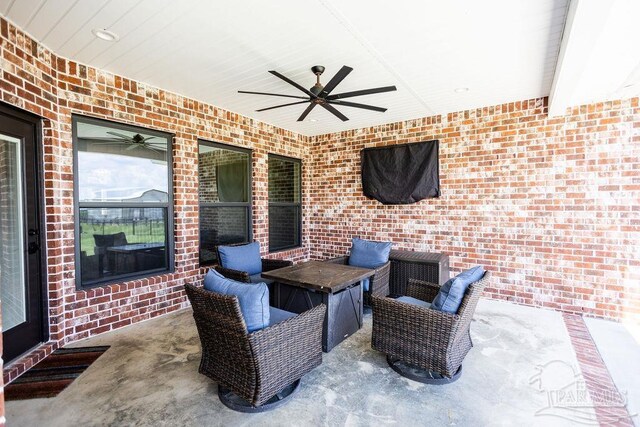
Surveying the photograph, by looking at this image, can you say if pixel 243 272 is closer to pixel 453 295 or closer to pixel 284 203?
pixel 453 295

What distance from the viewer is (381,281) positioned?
12.9 ft

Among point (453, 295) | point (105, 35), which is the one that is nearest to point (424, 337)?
point (453, 295)

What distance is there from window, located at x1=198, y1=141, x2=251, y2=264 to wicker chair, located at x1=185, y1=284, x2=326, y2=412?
235 cm

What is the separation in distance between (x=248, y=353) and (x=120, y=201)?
8.59 ft

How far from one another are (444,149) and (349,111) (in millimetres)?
1562

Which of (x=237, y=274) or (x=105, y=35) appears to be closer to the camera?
(x=105, y=35)

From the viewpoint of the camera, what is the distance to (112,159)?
3549 mm

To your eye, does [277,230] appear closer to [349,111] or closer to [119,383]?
[349,111]

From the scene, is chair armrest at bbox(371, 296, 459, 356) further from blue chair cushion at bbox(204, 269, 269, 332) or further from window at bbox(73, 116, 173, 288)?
window at bbox(73, 116, 173, 288)

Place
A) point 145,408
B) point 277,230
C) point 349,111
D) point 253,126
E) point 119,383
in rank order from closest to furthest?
point 145,408 < point 119,383 < point 349,111 < point 253,126 < point 277,230

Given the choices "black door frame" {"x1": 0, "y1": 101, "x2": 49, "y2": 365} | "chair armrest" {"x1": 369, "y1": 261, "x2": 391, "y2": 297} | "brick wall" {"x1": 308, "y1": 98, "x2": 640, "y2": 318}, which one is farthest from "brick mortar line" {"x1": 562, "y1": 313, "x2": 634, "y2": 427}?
"black door frame" {"x1": 0, "y1": 101, "x2": 49, "y2": 365}

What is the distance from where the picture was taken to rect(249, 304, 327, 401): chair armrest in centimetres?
207

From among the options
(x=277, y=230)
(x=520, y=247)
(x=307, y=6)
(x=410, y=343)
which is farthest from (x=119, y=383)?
(x=520, y=247)

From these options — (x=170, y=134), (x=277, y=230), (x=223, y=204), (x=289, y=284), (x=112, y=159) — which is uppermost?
(x=170, y=134)
